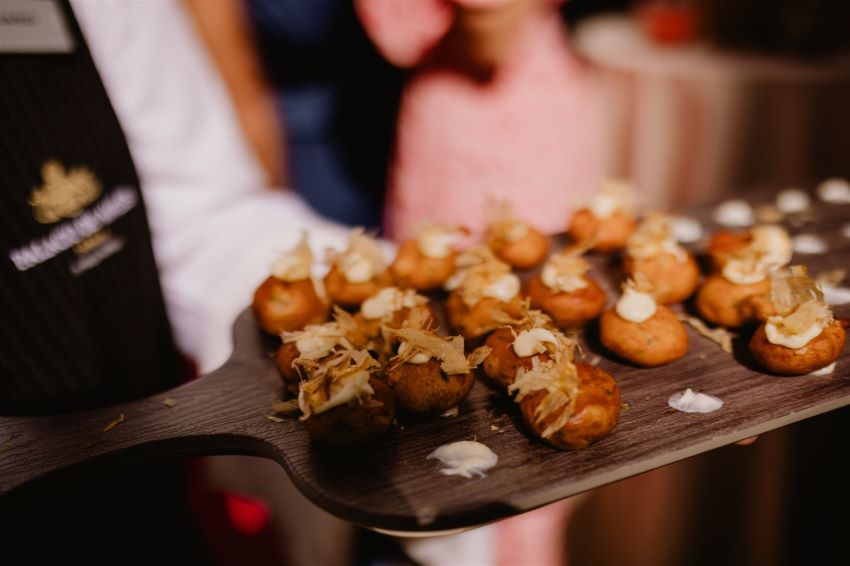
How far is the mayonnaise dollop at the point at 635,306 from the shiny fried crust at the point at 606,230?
31 centimetres

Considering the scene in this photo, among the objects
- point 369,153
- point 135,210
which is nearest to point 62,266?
point 135,210

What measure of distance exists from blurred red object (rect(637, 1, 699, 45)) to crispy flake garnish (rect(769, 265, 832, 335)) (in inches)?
76.9

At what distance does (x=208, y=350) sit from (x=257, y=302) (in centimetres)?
61

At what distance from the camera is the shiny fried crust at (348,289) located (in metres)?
1.21

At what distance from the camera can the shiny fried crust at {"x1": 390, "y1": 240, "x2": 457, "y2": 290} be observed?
1269 millimetres

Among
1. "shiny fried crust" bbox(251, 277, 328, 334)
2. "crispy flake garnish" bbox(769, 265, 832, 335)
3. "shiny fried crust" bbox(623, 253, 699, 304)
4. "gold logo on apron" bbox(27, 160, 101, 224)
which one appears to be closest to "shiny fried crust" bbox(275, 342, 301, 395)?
"shiny fried crust" bbox(251, 277, 328, 334)

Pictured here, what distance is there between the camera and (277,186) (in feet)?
7.63

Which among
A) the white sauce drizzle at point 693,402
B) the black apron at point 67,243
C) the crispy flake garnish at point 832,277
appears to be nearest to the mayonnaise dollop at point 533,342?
the white sauce drizzle at point 693,402

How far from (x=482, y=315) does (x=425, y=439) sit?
0.29 m

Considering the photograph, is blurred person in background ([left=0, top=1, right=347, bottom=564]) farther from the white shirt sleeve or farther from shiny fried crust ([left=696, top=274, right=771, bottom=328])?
shiny fried crust ([left=696, top=274, right=771, bottom=328])

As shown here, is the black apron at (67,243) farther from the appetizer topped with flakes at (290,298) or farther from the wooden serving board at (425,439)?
the appetizer topped with flakes at (290,298)

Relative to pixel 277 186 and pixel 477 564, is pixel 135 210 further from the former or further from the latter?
pixel 477 564

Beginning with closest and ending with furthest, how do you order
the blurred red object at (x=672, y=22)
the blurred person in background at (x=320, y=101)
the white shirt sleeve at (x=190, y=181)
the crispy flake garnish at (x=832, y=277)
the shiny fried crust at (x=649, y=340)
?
the shiny fried crust at (x=649, y=340), the crispy flake garnish at (x=832, y=277), the white shirt sleeve at (x=190, y=181), the blurred person in background at (x=320, y=101), the blurred red object at (x=672, y=22)

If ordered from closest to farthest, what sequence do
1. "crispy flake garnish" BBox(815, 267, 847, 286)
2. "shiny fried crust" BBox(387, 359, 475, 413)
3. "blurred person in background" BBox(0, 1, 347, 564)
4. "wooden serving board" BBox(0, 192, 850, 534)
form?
1. "wooden serving board" BBox(0, 192, 850, 534)
2. "shiny fried crust" BBox(387, 359, 475, 413)
3. "blurred person in background" BBox(0, 1, 347, 564)
4. "crispy flake garnish" BBox(815, 267, 847, 286)
